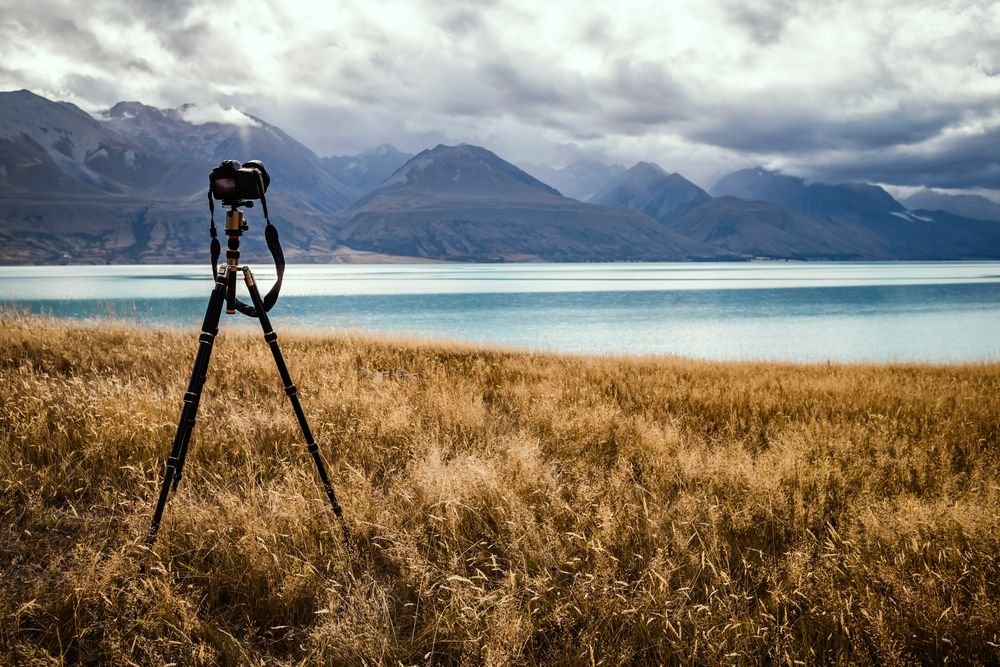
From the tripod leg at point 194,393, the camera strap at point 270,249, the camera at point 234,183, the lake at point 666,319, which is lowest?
the lake at point 666,319

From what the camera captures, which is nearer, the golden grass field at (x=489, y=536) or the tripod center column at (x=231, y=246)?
the golden grass field at (x=489, y=536)

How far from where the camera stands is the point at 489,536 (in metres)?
4.31

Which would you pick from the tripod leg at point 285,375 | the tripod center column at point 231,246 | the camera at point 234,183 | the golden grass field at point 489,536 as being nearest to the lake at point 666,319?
the golden grass field at point 489,536

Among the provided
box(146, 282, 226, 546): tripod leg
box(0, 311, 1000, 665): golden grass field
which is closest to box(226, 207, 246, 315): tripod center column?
box(146, 282, 226, 546): tripod leg

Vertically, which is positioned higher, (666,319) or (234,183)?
(234,183)

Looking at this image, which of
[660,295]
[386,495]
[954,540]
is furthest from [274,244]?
[660,295]

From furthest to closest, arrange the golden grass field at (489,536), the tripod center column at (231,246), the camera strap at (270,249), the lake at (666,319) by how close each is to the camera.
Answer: the lake at (666,319), the tripod center column at (231,246), the camera strap at (270,249), the golden grass field at (489,536)

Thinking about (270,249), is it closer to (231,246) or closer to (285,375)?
(231,246)

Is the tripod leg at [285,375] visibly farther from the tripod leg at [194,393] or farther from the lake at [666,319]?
the lake at [666,319]

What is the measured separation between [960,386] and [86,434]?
13.8 metres

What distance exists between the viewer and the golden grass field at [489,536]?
3.21 meters

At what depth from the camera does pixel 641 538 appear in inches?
165

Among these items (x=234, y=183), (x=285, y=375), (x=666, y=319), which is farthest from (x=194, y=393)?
(x=666, y=319)

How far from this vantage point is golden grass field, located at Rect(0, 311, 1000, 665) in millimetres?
3207
